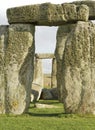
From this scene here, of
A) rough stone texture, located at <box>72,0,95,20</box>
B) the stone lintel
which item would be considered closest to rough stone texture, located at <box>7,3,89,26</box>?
rough stone texture, located at <box>72,0,95,20</box>

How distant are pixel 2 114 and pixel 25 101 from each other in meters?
0.86

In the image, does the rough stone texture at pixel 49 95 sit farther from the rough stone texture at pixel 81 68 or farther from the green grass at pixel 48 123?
the green grass at pixel 48 123

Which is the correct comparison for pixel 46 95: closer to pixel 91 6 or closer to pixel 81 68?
pixel 91 6

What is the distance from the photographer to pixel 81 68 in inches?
617

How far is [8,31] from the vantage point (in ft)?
54.5

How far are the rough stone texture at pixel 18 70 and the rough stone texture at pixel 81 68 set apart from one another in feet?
4.55

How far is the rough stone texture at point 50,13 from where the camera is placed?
15898 mm

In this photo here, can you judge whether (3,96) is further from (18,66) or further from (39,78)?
(39,78)

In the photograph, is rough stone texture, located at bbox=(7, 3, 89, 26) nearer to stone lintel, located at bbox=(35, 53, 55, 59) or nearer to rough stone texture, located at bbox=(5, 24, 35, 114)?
rough stone texture, located at bbox=(5, 24, 35, 114)

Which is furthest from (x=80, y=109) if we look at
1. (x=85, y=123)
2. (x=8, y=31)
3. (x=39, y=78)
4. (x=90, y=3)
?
(x=39, y=78)

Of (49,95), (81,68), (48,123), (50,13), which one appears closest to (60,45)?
(49,95)

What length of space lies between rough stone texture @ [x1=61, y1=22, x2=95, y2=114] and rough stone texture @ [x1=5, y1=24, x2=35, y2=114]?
1.39 metres

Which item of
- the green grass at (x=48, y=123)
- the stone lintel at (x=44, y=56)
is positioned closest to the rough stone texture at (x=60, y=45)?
the green grass at (x=48, y=123)

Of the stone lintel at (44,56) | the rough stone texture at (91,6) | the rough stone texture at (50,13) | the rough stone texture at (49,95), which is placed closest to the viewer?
the rough stone texture at (50,13)
